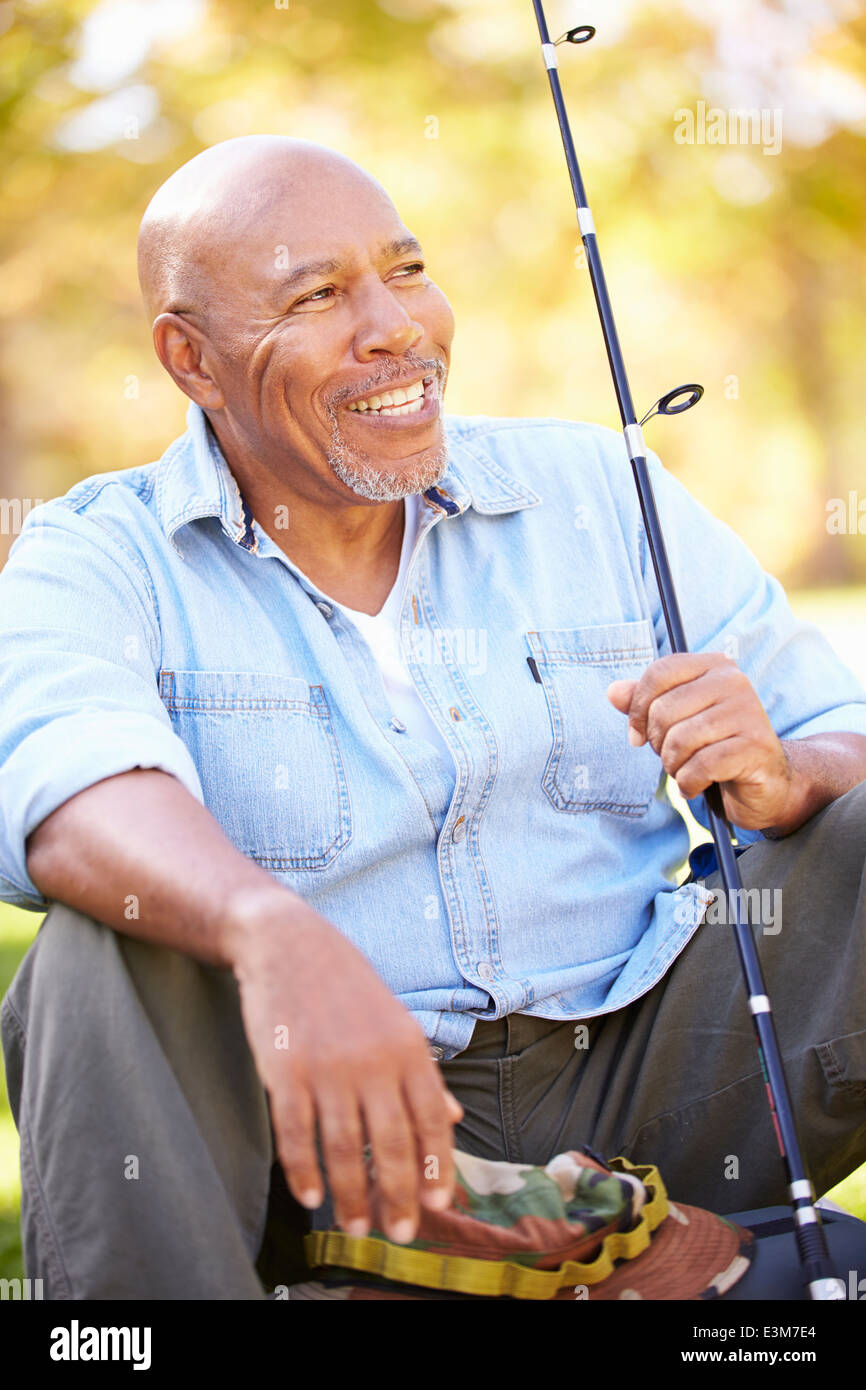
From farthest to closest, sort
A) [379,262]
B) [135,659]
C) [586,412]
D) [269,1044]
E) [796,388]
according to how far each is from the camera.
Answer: [796,388], [586,412], [379,262], [135,659], [269,1044]

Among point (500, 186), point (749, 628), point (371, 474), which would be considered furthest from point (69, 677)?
point (500, 186)

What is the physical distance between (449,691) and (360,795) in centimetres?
26

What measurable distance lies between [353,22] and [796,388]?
7.90 metres

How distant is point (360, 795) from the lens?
7.82ft

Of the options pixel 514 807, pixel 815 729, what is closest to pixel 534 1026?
pixel 514 807

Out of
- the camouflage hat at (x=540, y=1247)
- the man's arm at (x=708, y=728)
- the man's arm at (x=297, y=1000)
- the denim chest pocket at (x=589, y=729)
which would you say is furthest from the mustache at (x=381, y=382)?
the camouflage hat at (x=540, y=1247)

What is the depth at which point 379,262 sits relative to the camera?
2.67m

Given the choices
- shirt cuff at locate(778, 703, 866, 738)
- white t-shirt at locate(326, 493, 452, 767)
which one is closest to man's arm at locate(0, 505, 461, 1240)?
white t-shirt at locate(326, 493, 452, 767)

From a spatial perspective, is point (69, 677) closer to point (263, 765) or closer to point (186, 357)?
point (263, 765)

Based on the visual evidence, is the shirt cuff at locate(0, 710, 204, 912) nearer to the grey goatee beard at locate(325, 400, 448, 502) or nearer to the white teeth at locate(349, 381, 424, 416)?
the grey goatee beard at locate(325, 400, 448, 502)

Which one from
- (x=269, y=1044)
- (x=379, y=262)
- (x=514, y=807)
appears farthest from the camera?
(x=379, y=262)

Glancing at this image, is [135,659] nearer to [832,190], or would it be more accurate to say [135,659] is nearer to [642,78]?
[642,78]

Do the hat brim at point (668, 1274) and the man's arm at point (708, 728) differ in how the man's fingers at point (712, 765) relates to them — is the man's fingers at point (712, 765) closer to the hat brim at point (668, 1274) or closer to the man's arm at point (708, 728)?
the man's arm at point (708, 728)

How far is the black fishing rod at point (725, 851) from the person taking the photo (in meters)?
1.83
